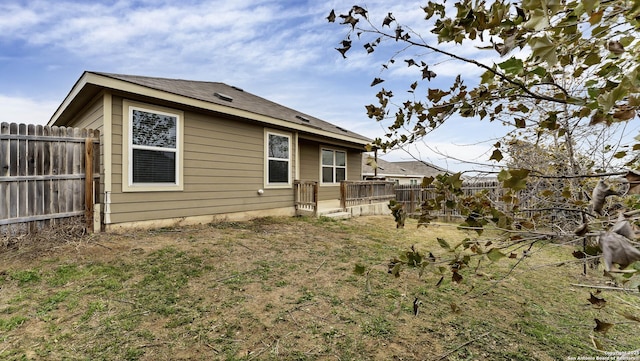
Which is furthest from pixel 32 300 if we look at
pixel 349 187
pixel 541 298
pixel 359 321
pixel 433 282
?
pixel 349 187

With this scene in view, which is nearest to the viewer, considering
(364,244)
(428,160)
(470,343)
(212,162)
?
(428,160)

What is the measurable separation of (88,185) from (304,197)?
5074mm

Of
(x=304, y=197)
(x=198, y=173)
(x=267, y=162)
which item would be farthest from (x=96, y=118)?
(x=304, y=197)

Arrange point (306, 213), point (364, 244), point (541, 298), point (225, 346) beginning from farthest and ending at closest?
point (306, 213) → point (364, 244) → point (541, 298) → point (225, 346)

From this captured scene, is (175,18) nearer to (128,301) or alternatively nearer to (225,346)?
(128,301)

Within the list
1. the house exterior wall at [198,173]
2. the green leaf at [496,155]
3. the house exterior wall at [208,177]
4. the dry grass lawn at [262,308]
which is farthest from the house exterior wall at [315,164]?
the green leaf at [496,155]

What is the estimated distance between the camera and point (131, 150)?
536cm

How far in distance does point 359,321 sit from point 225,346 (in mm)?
1249

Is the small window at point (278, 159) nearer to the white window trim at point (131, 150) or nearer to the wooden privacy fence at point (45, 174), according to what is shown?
the white window trim at point (131, 150)

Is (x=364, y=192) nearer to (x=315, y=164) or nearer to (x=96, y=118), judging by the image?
(x=315, y=164)

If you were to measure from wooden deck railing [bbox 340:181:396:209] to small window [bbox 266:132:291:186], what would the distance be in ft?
6.12

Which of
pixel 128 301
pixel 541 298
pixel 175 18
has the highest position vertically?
pixel 175 18

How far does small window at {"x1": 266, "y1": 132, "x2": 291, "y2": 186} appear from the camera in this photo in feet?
26.4

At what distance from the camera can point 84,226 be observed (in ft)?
16.0
